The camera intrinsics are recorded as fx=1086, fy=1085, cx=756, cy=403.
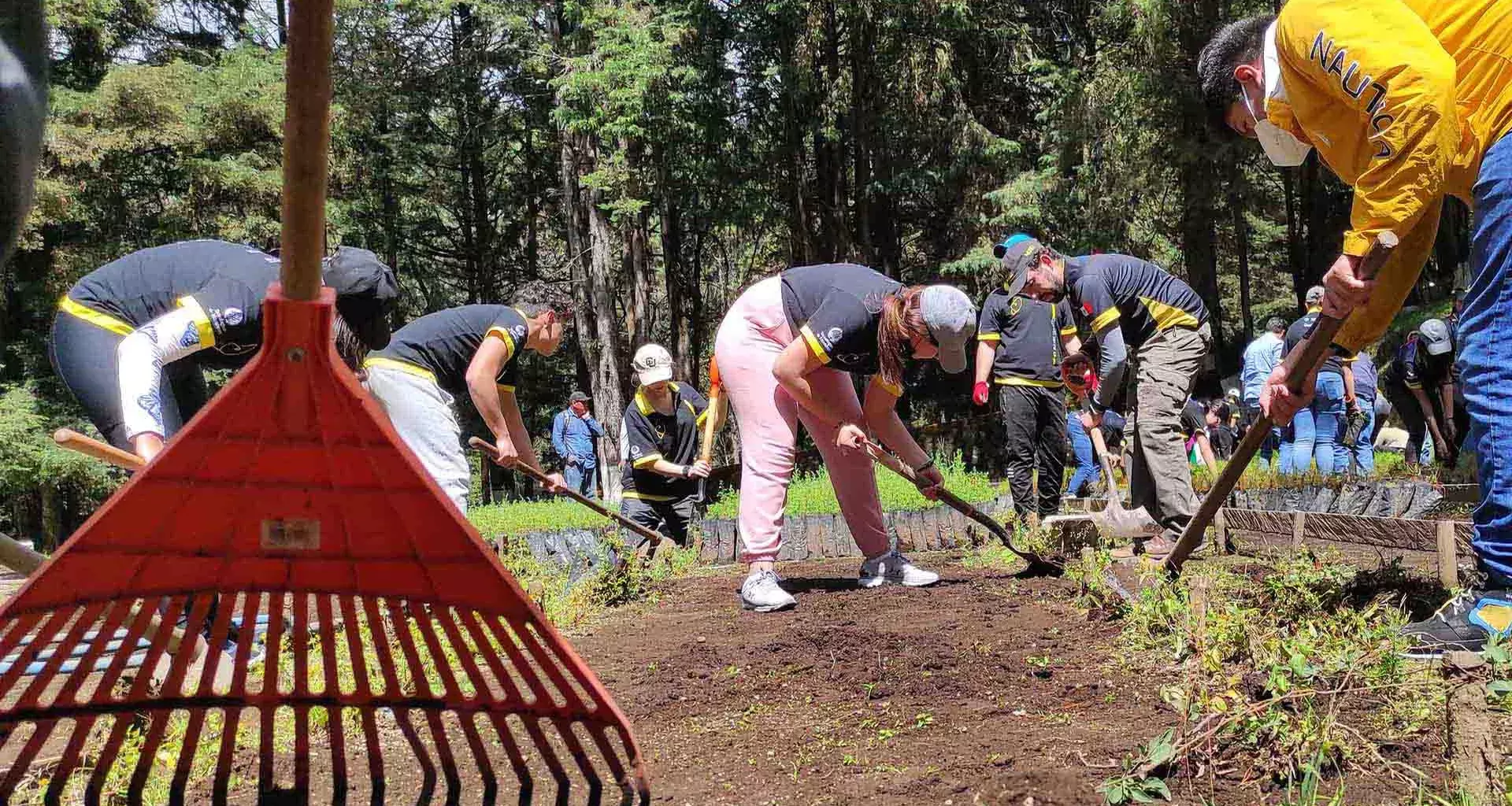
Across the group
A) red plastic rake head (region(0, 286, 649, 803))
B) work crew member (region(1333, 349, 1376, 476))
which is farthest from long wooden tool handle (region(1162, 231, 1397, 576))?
work crew member (region(1333, 349, 1376, 476))

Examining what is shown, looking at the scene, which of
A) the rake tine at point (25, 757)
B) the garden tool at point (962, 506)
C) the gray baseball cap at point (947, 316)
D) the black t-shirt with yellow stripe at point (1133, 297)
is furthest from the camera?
the black t-shirt with yellow stripe at point (1133, 297)

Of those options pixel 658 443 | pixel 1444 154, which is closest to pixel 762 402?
pixel 658 443

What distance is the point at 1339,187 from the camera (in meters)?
21.2

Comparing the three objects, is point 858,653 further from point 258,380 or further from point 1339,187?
point 1339,187

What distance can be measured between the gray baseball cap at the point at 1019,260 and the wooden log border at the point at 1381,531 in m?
1.58

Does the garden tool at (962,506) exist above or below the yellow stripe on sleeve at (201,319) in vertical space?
below

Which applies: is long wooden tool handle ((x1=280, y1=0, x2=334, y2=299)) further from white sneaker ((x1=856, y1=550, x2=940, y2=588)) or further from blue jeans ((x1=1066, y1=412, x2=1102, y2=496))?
blue jeans ((x1=1066, y1=412, x2=1102, y2=496))

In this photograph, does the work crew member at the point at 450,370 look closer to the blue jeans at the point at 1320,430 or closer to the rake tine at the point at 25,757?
the rake tine at the point at 25,757

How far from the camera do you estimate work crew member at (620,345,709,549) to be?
23.3 ft

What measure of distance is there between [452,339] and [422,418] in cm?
42

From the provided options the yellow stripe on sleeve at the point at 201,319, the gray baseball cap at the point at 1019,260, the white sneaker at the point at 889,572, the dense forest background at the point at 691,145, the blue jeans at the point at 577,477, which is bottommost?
the blue jeans at the point at 577,477

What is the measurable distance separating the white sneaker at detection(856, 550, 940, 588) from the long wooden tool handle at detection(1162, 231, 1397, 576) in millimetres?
1846

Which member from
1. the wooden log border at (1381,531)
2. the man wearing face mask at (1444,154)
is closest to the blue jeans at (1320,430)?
the wooden log border at (1381,531)

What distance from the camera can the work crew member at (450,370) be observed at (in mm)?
4688
